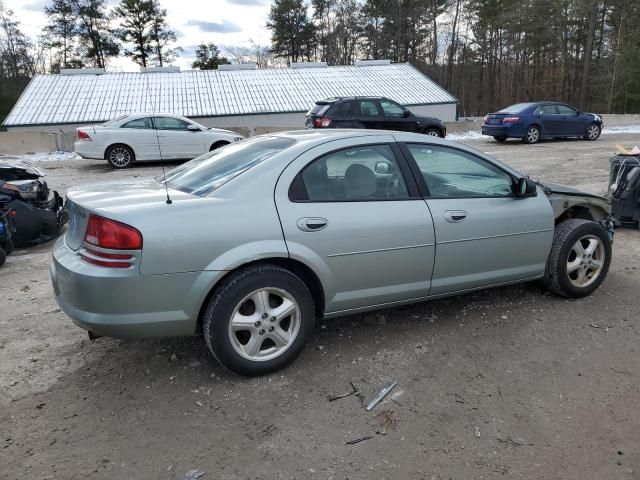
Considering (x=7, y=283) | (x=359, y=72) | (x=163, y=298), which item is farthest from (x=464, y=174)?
(x=359, y=72)

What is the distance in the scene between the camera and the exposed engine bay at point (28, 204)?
616cm

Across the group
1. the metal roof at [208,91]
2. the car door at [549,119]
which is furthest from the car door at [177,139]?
the car door at [549,119]

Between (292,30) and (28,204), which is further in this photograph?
(292,30)

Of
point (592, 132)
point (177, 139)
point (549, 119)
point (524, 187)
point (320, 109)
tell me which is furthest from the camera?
point (592, 132)

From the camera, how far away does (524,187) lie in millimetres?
3891

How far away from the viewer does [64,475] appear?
7.97 ft

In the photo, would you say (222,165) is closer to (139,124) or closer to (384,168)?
(384,168)

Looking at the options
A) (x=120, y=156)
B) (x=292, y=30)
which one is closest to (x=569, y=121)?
(x=120, y=156)

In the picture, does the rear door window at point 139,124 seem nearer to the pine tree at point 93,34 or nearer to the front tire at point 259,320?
the front tire at point 259,320

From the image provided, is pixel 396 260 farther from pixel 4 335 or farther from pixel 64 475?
pixel 4 335

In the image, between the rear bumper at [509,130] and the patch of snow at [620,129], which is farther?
the patch of snow at [620,129]

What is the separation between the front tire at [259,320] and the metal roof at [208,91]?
2352 centimetres

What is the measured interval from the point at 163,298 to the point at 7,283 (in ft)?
10.4

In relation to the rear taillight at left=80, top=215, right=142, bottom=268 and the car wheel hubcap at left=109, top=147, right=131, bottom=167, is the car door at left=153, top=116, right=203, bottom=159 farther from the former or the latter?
the rear taillight at left=80, top=215, right=142, bottom=268
